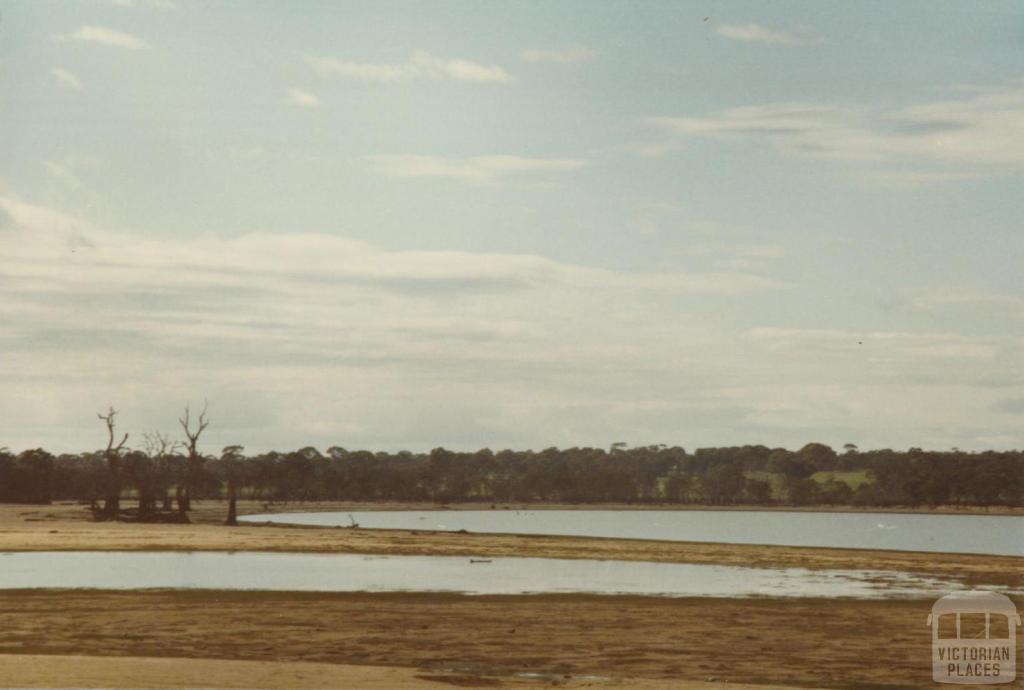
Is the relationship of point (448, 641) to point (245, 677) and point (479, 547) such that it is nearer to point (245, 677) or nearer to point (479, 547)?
point (245, 677)

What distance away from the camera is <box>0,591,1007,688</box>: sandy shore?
2797 centimetres

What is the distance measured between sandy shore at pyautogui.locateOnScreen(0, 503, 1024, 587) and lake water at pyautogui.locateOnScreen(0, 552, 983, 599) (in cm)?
301

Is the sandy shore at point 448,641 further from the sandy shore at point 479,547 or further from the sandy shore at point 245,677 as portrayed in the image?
the sandy shore at point 479,547

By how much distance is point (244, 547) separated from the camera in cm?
6944

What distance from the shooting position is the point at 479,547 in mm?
73375

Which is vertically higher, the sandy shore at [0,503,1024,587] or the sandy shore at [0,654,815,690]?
the sandy shore at [0,654,815,690]

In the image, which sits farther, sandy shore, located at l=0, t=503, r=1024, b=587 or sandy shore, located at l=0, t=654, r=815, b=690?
sandy shore, located at l=0, t=503, r=1024, b=587

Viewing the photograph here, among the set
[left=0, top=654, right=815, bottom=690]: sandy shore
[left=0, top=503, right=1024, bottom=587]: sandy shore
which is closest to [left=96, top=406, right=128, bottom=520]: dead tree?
[left=0, top=503, right=1024, bottom=587]: sandy shore

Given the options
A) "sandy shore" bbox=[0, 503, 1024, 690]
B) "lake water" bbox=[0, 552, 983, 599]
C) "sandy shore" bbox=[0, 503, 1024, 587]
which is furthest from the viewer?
"sandy shore" bbox=[0, 503, 1024, 587]

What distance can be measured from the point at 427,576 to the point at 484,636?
64.3 feet

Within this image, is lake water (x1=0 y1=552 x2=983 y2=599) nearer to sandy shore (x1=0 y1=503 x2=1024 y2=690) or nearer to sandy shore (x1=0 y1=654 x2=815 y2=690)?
sandy shore (x1=0 y1=503 x2=1024 y2=690)

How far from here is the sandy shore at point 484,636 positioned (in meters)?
28.0

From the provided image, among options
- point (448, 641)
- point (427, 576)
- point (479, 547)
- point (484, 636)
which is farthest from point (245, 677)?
point (479, 547)

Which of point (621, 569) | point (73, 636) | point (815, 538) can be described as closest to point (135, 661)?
point (73, 636)
